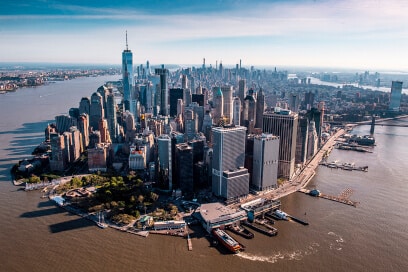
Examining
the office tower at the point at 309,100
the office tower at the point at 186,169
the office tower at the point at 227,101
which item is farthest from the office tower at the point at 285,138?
the office tower at the point at 309,100

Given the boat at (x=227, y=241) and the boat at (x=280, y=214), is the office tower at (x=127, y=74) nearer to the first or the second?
the boat at (x=280, y=214)

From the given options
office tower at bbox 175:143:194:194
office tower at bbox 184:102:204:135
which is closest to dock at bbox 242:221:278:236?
office tower at bbox 175:143:194:194

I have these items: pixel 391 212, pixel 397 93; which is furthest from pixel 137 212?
pixel 397 93

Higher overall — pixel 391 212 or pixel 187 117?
pixel 187 117

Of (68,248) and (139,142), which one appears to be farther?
(139,142)

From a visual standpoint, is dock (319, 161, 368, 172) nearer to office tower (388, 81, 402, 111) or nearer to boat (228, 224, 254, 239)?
boat (228, 224, 254, 239)

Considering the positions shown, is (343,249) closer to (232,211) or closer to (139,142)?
(232,211)

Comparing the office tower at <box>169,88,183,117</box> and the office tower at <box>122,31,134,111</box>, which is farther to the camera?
the office tower at <box>122,31,134,111</box>
